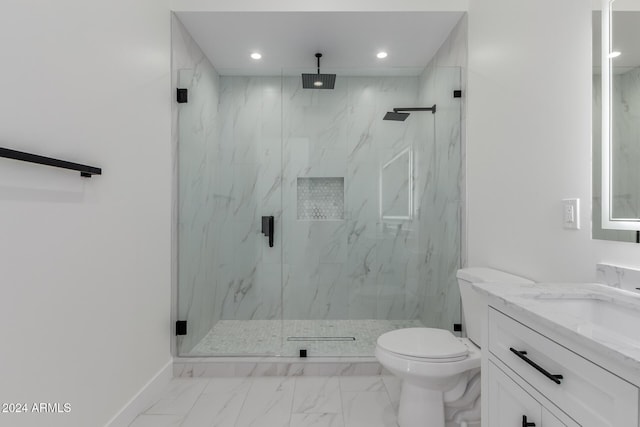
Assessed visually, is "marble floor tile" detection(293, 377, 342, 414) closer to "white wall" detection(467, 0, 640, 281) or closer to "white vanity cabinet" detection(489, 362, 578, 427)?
"white vanity cabinet" detection(489, 362, 578, 427)

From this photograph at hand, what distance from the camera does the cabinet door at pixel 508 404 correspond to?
3.03 ft

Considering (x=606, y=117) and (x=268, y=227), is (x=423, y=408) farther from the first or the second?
(x=268, y=227)

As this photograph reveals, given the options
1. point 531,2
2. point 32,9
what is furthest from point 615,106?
point 32,9

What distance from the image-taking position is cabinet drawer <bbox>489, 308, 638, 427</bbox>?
64 centimetres

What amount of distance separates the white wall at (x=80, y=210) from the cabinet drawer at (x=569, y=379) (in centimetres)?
153

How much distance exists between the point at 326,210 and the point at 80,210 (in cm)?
166

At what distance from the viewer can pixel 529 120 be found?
170 centimetres

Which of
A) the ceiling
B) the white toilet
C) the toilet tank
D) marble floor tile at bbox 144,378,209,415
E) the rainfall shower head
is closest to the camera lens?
the white toilet

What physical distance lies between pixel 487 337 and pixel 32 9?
1884 millimetres

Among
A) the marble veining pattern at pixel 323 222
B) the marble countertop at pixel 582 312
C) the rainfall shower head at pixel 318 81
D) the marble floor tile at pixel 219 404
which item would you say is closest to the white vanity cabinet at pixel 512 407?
the marble countertop at pixel 582 312

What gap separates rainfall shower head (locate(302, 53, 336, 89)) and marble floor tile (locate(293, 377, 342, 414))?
2.04 meters

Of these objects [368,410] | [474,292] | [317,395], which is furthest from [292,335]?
[474,292]

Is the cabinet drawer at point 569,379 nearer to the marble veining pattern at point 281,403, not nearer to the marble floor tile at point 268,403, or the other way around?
the marble veining pattern at point 281,403

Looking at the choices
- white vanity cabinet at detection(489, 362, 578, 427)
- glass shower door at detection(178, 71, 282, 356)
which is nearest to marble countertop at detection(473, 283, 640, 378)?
white vanity cabinet at detection(489, 362, 578, 427)
